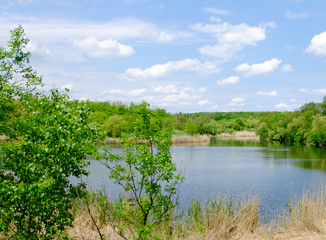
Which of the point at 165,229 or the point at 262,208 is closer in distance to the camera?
the point at 165,229

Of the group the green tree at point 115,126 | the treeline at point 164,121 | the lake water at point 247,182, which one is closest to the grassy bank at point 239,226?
the lake water at point 247,182

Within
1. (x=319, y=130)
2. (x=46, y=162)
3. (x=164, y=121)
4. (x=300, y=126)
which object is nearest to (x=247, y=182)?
(x=46, y=162)

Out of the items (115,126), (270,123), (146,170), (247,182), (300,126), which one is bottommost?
(247,182)

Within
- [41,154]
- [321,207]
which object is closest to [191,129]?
[321,207]

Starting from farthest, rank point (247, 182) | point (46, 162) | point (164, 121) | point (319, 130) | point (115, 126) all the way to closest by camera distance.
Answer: point (164, 121) < point (115, 126) < point (319, 130) < point (247, 182) < point (46, 162)

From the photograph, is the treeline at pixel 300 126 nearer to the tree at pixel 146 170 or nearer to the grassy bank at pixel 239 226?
the grassy bank at pixel 239 226

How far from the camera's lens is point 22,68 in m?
5.77

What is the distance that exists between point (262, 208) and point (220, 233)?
589 centimetres

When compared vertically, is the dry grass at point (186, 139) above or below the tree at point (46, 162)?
below

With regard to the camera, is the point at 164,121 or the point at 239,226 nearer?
the point at 239,226

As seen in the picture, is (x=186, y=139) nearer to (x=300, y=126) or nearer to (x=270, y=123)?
(x=300, y=126)

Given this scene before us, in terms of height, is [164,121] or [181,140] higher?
[164,121]

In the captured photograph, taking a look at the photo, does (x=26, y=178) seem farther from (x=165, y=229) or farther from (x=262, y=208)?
(x=262, y=208)

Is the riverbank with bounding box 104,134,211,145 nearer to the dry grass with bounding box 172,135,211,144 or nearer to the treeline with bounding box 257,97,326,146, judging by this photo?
the dry grass with bounding box 172,135,211,144
